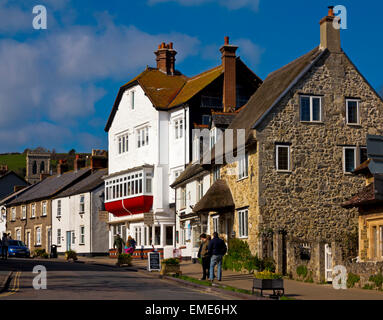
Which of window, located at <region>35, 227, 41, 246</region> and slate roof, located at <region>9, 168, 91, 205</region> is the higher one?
slate roof, located at <region>9, 168, 91, 205</region>

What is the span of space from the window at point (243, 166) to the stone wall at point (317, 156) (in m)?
1.52

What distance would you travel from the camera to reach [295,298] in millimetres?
18312

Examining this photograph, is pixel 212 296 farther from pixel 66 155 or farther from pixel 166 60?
pixel 66 155

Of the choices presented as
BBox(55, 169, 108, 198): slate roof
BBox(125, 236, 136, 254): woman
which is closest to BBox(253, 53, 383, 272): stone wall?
BBox(125, 236, 136, 254): woman

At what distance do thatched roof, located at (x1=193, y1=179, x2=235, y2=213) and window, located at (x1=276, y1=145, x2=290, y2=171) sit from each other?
3.60m

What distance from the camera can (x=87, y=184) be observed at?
6091 cm

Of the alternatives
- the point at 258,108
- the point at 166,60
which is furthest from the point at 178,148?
the point at 258,108

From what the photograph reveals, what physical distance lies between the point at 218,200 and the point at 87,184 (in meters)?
29.0

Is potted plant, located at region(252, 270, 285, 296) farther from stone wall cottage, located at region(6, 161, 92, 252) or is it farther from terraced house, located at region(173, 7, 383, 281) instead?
stone wall cottage, located at region(6, 161, 92, 252)

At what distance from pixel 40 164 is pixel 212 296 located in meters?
120

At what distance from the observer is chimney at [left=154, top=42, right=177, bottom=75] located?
5419 centimetres

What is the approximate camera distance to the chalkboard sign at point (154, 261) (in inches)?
1224

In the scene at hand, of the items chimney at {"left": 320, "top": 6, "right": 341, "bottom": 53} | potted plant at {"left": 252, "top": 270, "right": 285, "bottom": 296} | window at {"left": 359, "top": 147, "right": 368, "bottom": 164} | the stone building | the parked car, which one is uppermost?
the stone building

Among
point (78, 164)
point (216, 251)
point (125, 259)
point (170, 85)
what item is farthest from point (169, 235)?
point (216, 251)
